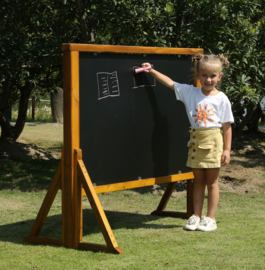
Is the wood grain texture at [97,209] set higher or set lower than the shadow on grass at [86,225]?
higher

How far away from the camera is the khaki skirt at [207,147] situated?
15.1ft

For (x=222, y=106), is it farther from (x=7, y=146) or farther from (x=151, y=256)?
(x=7, y=146)

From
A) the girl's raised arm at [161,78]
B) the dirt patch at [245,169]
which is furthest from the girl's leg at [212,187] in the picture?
the dirt patch at [245,169]

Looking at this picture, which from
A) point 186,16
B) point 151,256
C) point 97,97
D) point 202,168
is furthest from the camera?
point 186,16

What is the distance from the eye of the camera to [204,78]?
4.69 metres

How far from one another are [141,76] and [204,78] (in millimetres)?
667

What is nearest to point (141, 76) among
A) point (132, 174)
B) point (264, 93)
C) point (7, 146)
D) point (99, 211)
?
point (132, 174)

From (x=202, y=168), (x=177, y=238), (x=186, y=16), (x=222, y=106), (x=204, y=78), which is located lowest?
(x=177, y=238)

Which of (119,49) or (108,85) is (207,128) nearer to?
(108,85)

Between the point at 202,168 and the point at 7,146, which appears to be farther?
the point at 7,146

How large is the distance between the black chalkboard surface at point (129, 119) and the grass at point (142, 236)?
2.36 feet

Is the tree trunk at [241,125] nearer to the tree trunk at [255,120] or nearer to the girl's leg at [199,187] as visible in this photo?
the tree trunk at [255,120]

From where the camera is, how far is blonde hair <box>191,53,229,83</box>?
185 inches

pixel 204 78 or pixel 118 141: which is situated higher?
pixel 204 78
